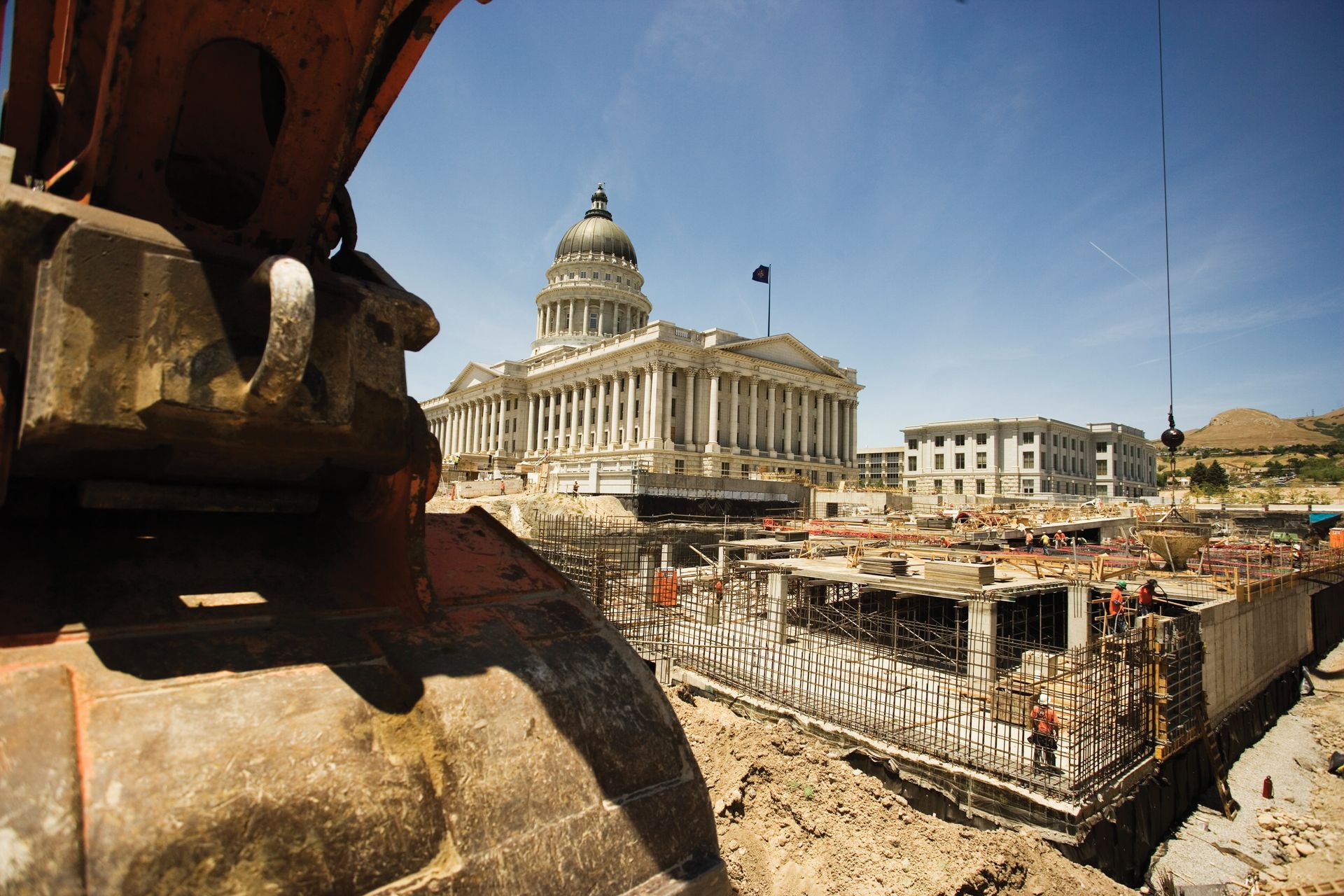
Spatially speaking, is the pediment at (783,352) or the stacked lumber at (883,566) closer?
the stacked lumber at (883,566)

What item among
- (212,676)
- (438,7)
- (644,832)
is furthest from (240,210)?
(644,832)

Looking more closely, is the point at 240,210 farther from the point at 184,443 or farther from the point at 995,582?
the point at 995,582

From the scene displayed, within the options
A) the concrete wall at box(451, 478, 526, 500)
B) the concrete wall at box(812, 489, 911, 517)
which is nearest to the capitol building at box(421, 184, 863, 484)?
the concrete wall at box(451, 478, 526, 500)

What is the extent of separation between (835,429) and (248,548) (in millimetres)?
65818

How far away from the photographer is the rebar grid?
9.88 meters

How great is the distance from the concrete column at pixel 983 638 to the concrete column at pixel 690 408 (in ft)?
141

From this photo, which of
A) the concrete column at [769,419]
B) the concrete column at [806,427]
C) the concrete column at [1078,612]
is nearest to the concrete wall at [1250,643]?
the concrete column at [1078,612]

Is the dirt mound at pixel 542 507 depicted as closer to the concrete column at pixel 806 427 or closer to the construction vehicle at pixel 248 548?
the construction vehicle at pixel 248 548

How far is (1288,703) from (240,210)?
25501 mm

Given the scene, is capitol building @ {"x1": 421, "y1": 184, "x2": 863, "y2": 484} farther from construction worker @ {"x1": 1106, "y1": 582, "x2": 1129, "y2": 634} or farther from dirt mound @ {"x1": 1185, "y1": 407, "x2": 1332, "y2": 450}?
dirt mound @ {"x1": 1185, "y1": 407, "x2": 1332, "y2": 450}

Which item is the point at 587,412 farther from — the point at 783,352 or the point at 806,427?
the point at 806,427

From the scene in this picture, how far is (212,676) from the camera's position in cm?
179

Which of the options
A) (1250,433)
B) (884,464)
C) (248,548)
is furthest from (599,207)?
(1250,433)

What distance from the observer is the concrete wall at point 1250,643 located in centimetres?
1364
